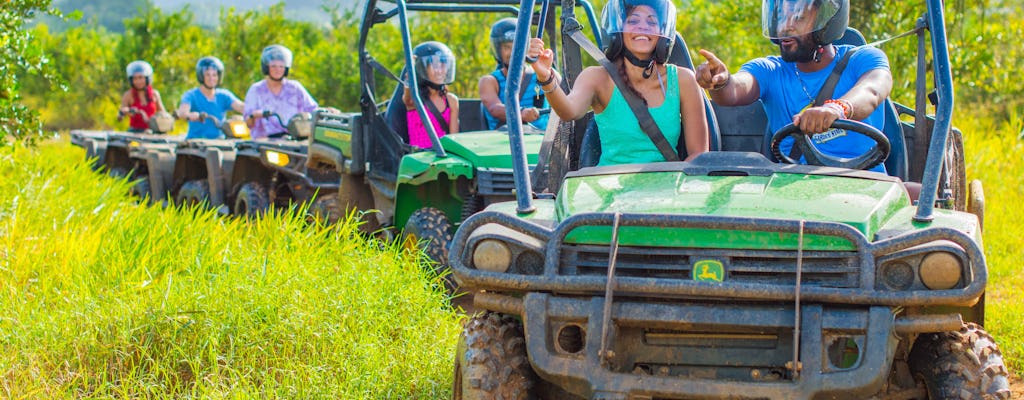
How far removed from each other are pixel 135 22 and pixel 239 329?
789 inches

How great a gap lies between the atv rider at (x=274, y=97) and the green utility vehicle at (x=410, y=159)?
6.93 ft

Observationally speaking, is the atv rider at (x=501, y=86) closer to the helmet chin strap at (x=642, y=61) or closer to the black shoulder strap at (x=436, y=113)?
the black shoulder strap at (x=436, y=113)

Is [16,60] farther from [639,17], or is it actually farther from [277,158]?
[639,17]

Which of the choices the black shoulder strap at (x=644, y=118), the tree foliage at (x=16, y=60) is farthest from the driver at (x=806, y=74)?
the tree foliage at (x=16, y=60)

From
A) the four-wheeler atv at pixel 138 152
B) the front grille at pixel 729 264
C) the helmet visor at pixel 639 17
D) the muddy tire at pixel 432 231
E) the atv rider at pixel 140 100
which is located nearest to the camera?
the front grille at pixel 729 264

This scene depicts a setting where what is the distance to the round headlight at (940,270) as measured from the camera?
12.0 ft

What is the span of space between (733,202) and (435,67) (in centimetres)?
481

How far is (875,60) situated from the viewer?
523cm

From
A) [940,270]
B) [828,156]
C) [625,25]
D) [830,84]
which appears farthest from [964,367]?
[625,25]

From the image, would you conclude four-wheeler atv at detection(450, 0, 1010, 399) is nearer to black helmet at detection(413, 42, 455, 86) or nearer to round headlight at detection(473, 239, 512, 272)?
round headlight at detection(473, 239, 512, 272)

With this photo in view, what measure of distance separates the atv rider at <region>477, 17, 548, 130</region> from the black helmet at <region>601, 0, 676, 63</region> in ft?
10.3

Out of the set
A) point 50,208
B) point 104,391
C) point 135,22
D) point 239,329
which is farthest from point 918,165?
point 135,22

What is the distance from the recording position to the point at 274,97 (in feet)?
37.9

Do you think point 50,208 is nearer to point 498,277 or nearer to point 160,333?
point 160,333
